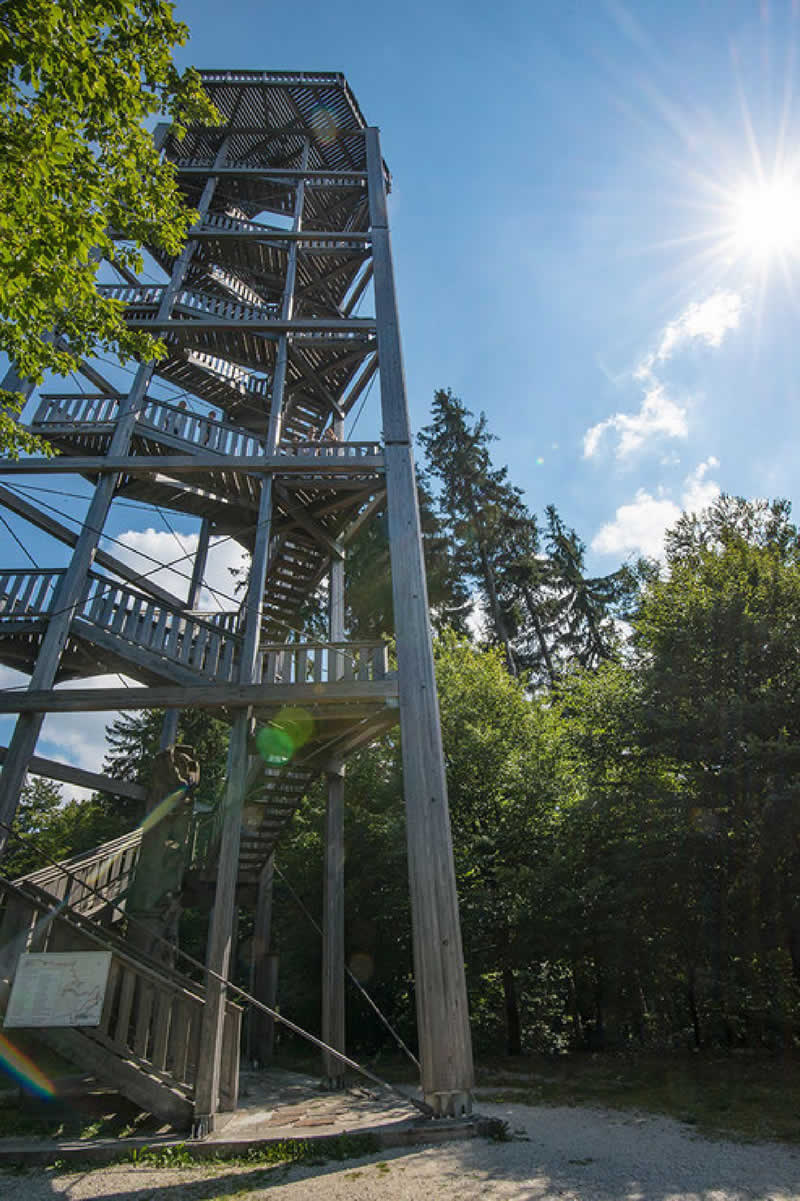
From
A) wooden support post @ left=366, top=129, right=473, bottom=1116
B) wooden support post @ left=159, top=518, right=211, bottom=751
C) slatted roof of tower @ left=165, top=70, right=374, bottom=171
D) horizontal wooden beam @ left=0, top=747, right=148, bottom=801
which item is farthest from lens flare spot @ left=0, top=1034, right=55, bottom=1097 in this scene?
slatted roof of tower @ left=165, top=70, right=374, bottom=171

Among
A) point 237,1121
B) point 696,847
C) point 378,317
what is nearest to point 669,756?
point 696,847

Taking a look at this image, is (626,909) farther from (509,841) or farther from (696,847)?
(509,841)

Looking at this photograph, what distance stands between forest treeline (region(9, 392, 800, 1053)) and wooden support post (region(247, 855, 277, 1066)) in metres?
1.22

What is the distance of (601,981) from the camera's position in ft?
41.3

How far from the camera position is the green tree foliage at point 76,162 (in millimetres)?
5238

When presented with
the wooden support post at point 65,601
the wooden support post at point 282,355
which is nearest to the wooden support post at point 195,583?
the wooden support post at point 65,601

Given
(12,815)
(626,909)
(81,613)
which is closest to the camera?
(12,815)

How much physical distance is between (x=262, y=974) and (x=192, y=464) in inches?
353

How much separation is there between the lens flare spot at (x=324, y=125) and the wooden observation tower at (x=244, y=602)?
48 mm

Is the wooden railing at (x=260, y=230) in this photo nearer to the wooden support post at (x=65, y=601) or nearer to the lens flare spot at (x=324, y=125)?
the wooden support post at (x=65, y=601)

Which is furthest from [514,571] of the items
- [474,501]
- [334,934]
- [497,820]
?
[334,934]

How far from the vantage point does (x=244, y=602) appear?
35.0ft

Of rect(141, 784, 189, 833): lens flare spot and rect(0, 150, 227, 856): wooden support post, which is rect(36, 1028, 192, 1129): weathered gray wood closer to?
rect(0, 150, 227, 856): wooden support post

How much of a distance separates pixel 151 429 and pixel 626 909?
11.1 metres
